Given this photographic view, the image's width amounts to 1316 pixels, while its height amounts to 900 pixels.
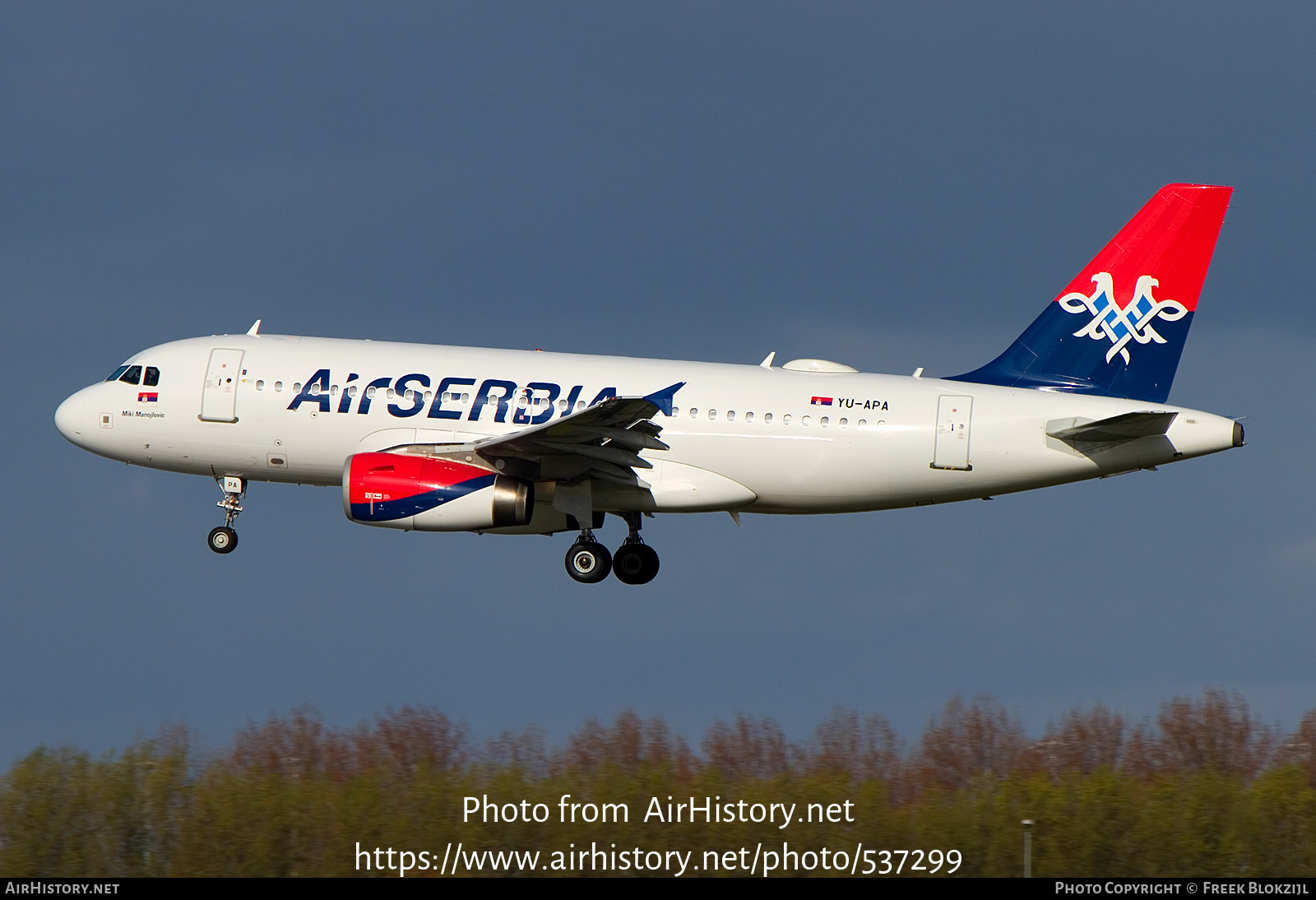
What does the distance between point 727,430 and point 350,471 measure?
8.13 m

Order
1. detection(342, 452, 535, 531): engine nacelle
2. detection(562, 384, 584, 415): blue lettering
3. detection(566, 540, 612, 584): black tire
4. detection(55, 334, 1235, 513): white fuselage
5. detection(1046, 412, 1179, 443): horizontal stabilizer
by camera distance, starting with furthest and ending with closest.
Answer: detection(566, 540, 612, 584): black tire
detection(562, 384, 584, 415): blue lettering
detection(55, 334, 1235, 513): white fuselage
detection(342, 452, 535, 531): engine nacelle
detection(1046, 412, 1179, 443): horizontal stabilizer

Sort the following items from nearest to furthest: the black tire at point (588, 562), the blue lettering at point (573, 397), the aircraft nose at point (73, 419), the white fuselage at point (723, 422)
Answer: the white fuselage at point (723, 422) < the blue lettering at point (573, 397) < the black tire at point (588, 562) < the aircraft nose at point (73, 419)

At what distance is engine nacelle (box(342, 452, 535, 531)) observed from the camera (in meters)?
36.0

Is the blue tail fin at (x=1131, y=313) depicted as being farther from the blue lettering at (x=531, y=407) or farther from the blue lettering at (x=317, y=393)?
the blue lettering at (x=317, y=393)

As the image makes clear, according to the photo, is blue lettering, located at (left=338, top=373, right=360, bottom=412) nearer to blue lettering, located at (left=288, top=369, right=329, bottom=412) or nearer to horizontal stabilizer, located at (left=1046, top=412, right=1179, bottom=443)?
Result: blue lettering, located at (left=288, top=369, right=329, bottom=412)

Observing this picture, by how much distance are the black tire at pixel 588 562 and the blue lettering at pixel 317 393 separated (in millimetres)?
6377

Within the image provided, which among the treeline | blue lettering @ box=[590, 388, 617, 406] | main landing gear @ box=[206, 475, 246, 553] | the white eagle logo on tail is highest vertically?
the white eagle logo on tail

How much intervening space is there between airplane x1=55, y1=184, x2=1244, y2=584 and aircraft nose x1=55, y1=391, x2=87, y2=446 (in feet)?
1.90

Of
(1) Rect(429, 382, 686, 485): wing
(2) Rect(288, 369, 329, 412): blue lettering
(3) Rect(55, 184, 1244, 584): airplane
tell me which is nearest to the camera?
(1) Rect(429, 382, 686, 485): wing

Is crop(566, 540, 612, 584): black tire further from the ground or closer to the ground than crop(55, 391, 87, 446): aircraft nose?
closer to the ground

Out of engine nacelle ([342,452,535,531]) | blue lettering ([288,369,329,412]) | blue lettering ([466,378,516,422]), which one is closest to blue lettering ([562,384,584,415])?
blue lettering ([466,378,516,422])

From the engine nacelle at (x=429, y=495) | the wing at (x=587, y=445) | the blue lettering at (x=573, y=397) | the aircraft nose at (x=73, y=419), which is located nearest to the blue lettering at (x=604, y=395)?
the blue lettering at (x=573, y=397)

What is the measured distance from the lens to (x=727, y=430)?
122 ft

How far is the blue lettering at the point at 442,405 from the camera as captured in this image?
3738cm
